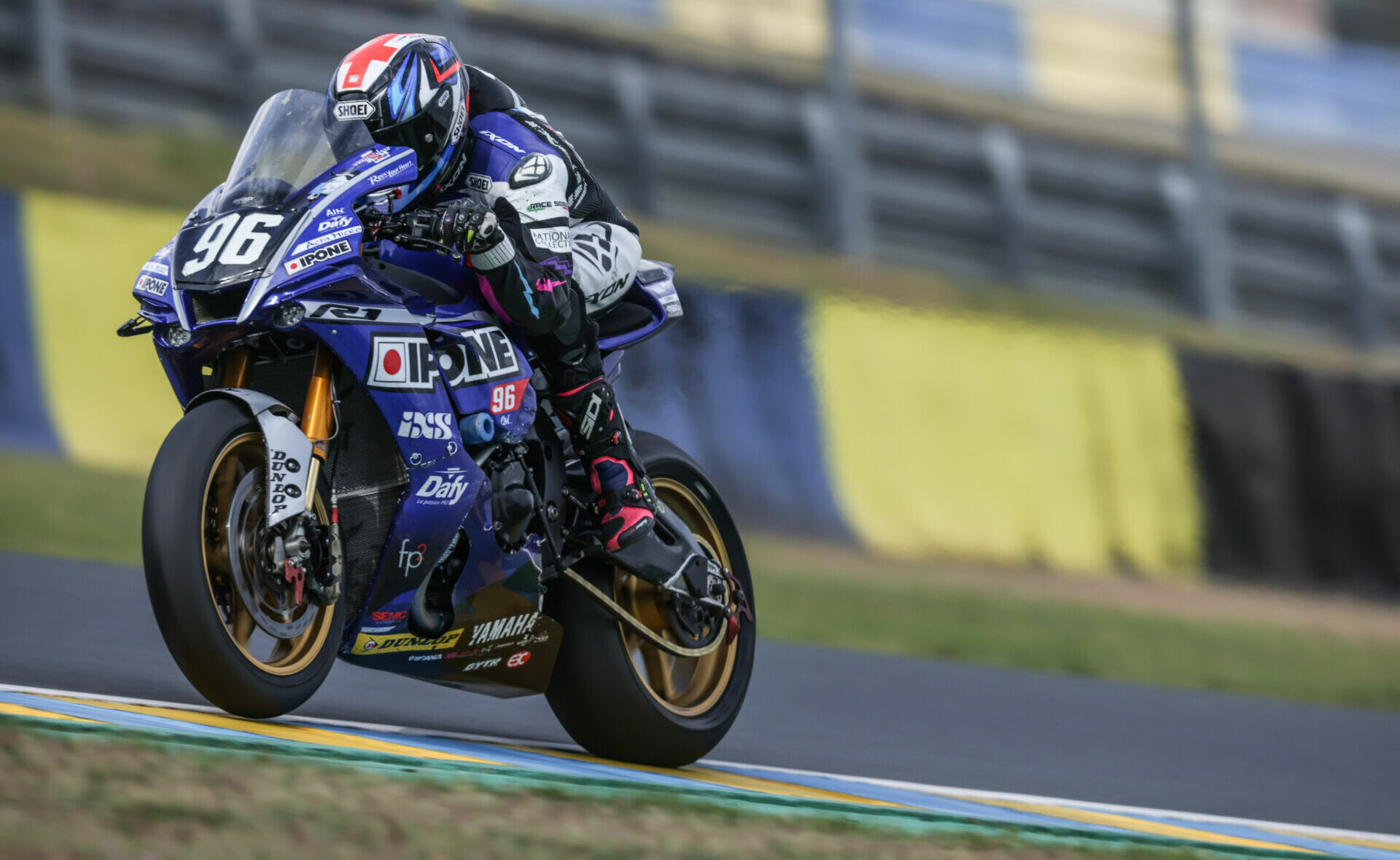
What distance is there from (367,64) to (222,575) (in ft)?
4.11

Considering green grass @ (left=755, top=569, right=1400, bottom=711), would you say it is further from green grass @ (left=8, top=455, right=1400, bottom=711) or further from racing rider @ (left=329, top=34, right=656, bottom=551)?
racing rider @ (left=329, top=34, right=656, bottom=551)

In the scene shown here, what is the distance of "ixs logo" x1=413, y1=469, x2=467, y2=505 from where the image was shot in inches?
173

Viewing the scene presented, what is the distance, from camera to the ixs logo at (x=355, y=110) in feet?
14.2

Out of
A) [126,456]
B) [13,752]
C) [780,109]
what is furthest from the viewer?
[780,109]

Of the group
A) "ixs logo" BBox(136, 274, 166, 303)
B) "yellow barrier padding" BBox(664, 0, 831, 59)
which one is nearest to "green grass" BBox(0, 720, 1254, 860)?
"ixs logo" BBox(136, 274, 166, 303)

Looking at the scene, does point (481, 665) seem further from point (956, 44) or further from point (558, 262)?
point (956, 44)

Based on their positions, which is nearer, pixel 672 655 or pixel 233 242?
pixel 233 242

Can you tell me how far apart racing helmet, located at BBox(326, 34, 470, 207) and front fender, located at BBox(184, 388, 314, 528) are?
704mm

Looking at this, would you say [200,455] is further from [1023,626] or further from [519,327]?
[1023,626]

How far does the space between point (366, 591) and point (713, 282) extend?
6.93 metres

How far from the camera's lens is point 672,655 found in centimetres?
524

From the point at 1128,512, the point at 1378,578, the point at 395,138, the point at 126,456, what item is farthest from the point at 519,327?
the point at 1378,578

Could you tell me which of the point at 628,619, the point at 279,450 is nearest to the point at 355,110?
the point at 279,450

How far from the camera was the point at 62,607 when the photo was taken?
20.2 ft
